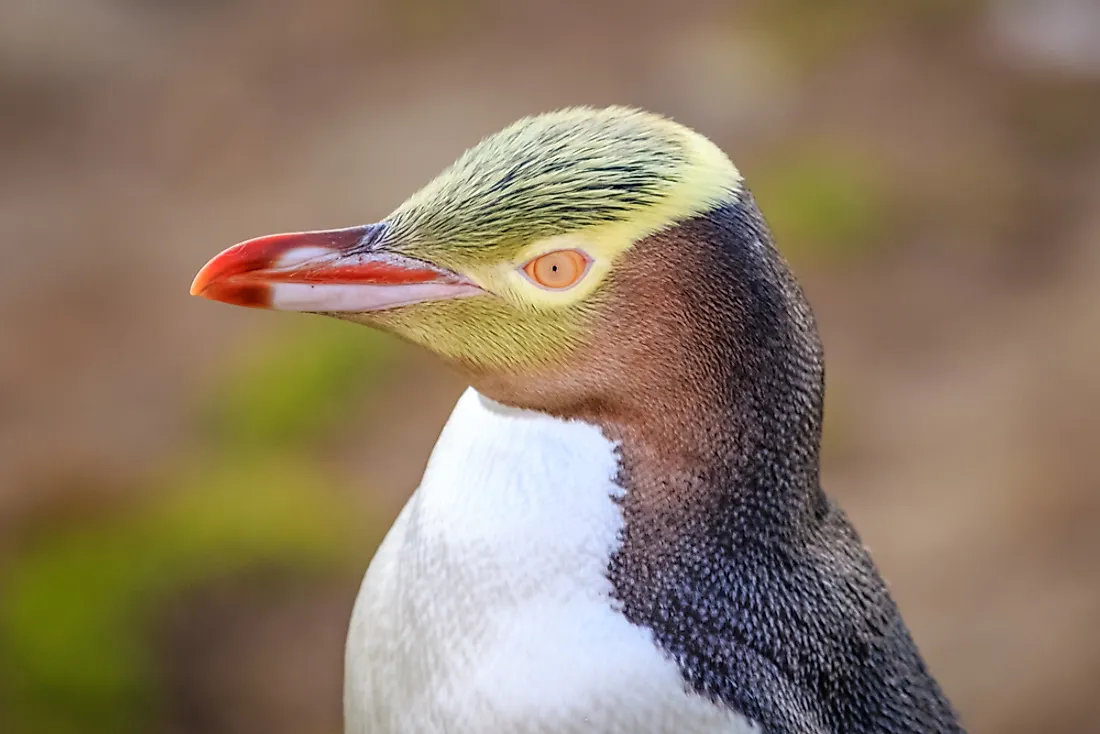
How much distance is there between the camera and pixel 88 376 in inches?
126

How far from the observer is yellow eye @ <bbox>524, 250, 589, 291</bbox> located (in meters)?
0.91

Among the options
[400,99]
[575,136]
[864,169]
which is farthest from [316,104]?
[575,136]

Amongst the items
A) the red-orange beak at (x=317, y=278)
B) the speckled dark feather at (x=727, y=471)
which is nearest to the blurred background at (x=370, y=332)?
the speckled dark feather at (x=727, y=471)

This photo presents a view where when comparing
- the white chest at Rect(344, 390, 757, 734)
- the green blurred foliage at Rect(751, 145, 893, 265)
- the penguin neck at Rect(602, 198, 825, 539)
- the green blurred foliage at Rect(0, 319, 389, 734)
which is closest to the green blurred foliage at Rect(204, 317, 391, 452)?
the green blurred foliage at Rect(0, 319, 389, 734)

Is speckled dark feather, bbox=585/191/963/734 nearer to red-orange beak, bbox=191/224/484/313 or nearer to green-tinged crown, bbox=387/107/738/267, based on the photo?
green-tinged crown, bbox=387/107/738/267

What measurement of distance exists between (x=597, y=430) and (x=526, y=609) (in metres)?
0.15

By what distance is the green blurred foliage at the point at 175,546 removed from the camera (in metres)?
2.22

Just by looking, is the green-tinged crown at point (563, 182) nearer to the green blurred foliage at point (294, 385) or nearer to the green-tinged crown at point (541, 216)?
the green-tinged crown at point (541, 216)

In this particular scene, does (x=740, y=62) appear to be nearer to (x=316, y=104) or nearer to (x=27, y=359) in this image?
(x=316, y=104)

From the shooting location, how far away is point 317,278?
3.03 ft

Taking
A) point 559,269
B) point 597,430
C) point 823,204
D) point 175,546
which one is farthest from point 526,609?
point 823,204

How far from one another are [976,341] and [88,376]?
2.24m

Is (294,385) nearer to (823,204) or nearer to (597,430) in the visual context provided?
(823,204)

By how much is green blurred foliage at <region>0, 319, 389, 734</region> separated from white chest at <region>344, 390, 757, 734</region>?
1400mm
